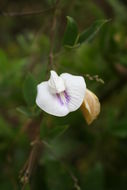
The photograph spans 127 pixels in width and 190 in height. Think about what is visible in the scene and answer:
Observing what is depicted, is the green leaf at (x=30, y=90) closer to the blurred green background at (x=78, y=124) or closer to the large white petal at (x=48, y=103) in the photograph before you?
the large white petal at (x=48, y=103)

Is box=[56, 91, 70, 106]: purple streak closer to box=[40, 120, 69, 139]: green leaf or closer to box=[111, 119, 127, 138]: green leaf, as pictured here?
box=[40, 120, 69, 139]: green leaf

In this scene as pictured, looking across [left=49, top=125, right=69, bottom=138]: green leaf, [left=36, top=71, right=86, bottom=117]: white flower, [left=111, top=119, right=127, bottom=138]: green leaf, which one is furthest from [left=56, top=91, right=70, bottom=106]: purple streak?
[left=111, top=119, right=127, bottom=138]: green leaf

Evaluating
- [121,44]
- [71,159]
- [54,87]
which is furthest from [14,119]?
[54,87]

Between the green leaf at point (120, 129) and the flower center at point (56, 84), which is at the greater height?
the flower center at point (56, 84)

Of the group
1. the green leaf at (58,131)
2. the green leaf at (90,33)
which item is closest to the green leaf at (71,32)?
the green leaf at (90,33)

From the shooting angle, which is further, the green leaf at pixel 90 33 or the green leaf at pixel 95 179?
the green leaf at pixel 95 179

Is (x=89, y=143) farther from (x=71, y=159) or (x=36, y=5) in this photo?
(x=36, y=5)

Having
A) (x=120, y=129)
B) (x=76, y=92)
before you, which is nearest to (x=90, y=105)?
(x=76, y=92)
